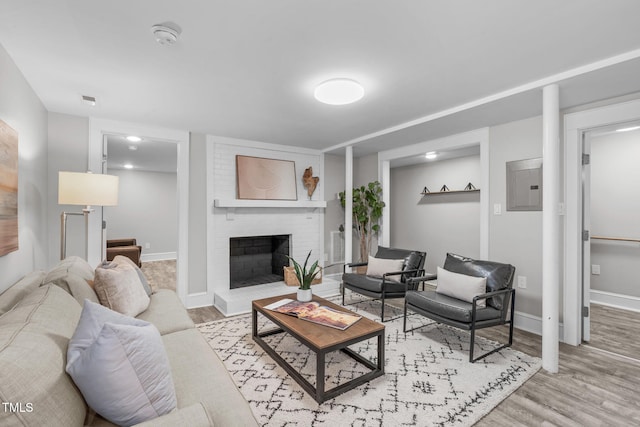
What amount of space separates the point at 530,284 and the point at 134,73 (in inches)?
164

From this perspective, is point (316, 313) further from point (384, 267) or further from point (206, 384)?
point (384, 267)

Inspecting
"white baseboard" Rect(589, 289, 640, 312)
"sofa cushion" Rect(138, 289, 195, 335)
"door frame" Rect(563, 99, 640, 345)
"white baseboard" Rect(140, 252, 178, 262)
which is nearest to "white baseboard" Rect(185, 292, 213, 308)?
"sofa cushion" Rect(138, 289, 195, 335)

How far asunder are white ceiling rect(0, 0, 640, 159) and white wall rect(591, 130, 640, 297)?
1999 millimetres

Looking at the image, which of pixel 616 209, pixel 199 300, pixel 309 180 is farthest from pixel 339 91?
pixel 616 209

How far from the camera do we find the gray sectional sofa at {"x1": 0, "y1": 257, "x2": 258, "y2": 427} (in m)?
0.86

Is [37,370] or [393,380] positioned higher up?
[37,370]

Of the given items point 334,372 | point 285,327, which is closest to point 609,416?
point 334,372

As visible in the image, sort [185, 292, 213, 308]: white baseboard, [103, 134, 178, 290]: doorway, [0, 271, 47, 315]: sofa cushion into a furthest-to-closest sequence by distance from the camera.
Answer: [103, 134, 178, 290]: doorway, [185, 292, 213, 308]: white baseboard, [0, 271, 47, 315]: sofa cushion

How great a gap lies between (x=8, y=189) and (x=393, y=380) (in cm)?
291

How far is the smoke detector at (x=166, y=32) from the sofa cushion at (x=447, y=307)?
2823mm

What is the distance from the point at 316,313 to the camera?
99.3 inches

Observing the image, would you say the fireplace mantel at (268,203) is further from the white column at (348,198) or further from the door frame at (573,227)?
the door frame at (573,227)

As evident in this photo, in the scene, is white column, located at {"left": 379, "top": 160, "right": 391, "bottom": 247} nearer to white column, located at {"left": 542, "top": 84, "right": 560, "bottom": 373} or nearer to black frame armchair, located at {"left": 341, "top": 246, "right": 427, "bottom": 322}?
black frame armchair, located at {"left": 341, "top": 246, "right": 427, "bottom": 322}

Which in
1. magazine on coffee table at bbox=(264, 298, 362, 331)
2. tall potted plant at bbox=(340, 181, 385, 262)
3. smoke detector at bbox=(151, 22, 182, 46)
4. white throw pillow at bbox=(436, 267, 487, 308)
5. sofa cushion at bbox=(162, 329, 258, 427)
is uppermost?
smoke detector at bbox=(151, 22, 182, 46)
